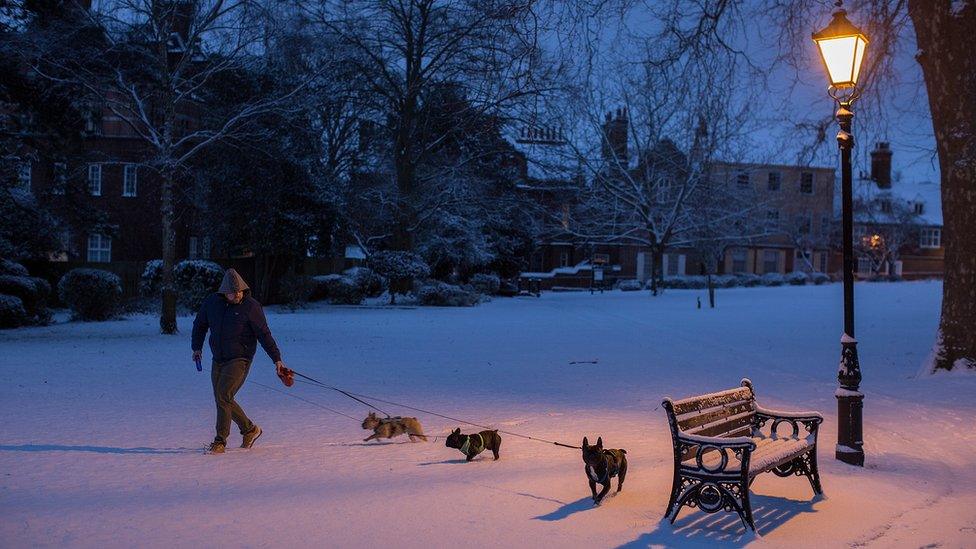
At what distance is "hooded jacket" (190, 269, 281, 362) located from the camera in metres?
8.21

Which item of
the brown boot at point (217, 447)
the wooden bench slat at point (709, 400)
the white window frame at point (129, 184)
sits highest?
the white window frame at point (129, 184)

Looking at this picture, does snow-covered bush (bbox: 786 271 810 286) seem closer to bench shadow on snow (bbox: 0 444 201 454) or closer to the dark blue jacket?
the dark blue jacket

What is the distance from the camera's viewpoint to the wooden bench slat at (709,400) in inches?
254

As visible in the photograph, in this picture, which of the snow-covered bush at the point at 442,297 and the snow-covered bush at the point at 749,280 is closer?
the snow-covered bush at the point at 442,297

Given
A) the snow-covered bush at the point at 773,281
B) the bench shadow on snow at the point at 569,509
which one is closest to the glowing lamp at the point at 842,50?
the bench shadow on snow at the point at 569,509

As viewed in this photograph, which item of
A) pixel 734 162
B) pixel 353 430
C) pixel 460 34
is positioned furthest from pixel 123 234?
pixel 353 430

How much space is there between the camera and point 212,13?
1947cm

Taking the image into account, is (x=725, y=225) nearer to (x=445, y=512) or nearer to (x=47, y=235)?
(x=47, y=235)

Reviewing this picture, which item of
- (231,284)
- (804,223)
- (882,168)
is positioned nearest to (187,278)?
(231,284)

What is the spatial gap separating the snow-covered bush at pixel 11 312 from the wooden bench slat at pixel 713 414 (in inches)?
812

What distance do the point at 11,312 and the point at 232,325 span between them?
17.2 metres

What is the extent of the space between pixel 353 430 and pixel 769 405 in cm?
584

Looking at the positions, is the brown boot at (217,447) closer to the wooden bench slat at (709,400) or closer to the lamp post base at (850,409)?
the wooden bench slat at (709,400)

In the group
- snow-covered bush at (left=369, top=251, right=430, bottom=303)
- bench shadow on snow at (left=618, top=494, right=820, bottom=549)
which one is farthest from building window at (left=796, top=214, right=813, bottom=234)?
bench shadow on snow at (left=618, top=494, right=820, bottom=549)
